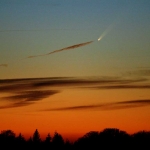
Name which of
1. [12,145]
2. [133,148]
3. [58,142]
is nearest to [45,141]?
[58,142]

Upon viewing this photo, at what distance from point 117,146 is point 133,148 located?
1873 millimetres

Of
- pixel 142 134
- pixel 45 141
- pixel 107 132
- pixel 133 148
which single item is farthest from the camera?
pixel 45 141

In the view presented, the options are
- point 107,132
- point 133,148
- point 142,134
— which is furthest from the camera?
point 107,132

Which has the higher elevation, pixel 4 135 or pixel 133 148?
pixel 4 135

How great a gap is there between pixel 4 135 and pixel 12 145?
2.38 metres

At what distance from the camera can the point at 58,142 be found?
A: 35.6 metres

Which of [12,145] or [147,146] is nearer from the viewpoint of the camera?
[147,146]

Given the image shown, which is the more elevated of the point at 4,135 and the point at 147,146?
the point at 4,135

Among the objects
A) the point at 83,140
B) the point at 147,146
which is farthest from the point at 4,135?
the point at 147,146

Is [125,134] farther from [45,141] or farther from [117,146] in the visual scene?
[45,141]

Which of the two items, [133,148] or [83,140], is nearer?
[133,148]

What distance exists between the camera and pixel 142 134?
105 feet

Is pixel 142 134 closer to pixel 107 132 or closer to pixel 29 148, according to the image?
pixel 107 132

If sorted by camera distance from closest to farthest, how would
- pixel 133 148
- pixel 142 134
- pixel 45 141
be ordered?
pixel 133 148
pixel 142 134
pixel 45 141
